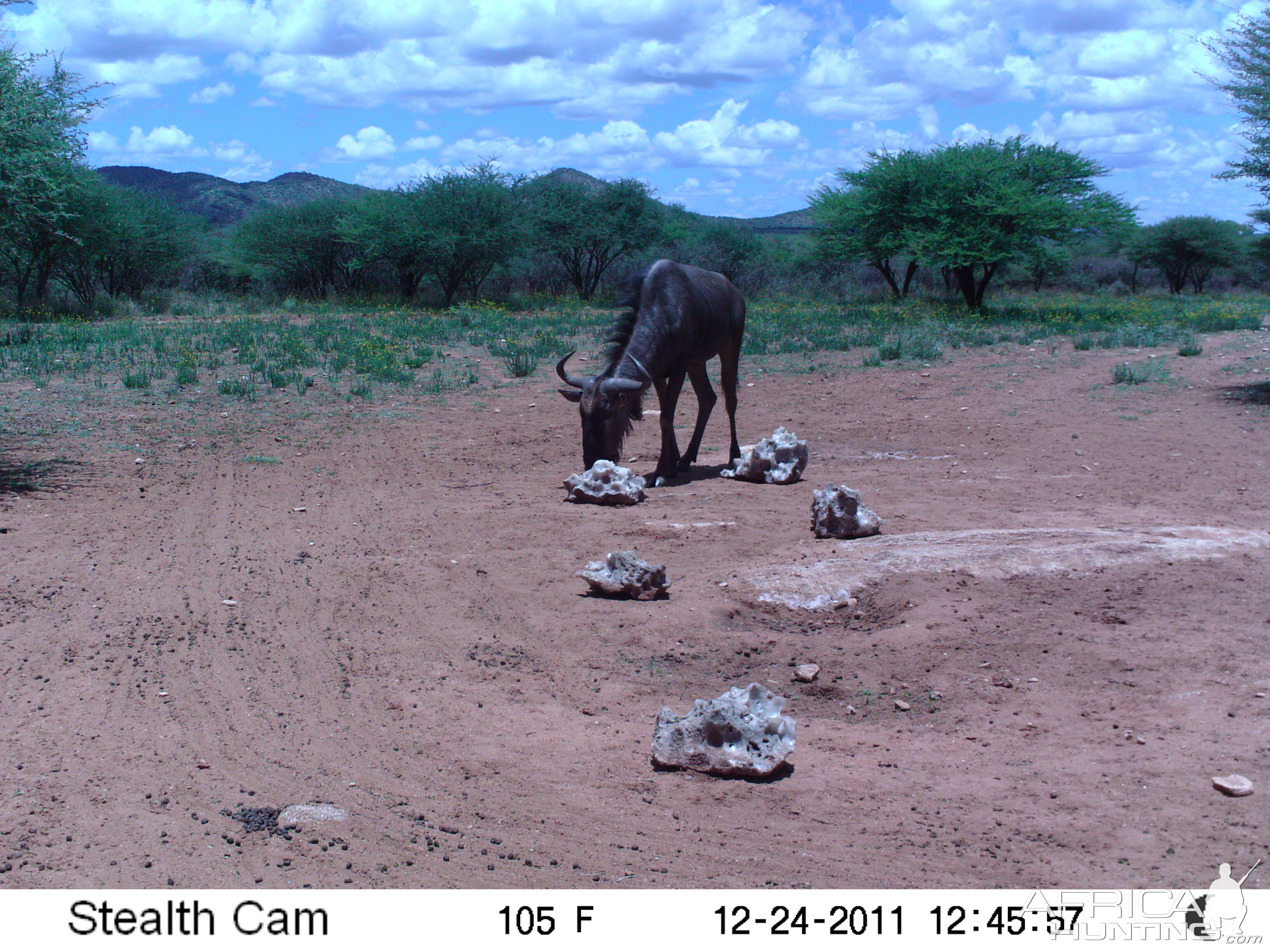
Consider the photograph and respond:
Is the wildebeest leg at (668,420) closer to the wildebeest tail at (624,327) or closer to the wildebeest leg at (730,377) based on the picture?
the wildebeest tail at (624,327)

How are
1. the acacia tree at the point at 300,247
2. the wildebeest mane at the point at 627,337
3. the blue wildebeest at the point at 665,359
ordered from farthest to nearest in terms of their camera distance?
the acacia tree at the point at 300,247 → the wildebeest mane at the point at 627,337 → the blue wildebeest at the point at 665,359

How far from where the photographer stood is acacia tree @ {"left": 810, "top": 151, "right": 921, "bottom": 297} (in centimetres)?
2958

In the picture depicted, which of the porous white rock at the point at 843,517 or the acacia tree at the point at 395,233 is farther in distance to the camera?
the acacia tree at the point at 395,233

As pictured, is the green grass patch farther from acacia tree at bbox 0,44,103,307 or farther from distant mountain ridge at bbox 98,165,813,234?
distant mountain ridge at bbox 98,165,813,234

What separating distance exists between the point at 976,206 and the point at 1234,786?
990 inches

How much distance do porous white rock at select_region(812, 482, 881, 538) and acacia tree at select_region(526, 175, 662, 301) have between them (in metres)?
33.0

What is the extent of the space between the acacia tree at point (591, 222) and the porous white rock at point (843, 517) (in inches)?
1300

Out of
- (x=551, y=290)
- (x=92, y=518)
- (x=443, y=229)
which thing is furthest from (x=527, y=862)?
(x=551, y=290)

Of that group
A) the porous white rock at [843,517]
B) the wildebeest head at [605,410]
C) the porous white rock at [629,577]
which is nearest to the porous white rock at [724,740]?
the porous white rock at [629,577]

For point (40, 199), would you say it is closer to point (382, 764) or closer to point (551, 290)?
point (382, 764)

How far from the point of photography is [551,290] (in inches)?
1547

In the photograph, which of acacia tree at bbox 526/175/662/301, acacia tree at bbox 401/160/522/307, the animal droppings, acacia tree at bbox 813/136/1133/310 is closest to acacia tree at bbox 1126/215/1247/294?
acacia tree at bbox 813/136/1133/310

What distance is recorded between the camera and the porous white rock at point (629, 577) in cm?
587

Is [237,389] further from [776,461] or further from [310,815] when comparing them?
[310,815]
